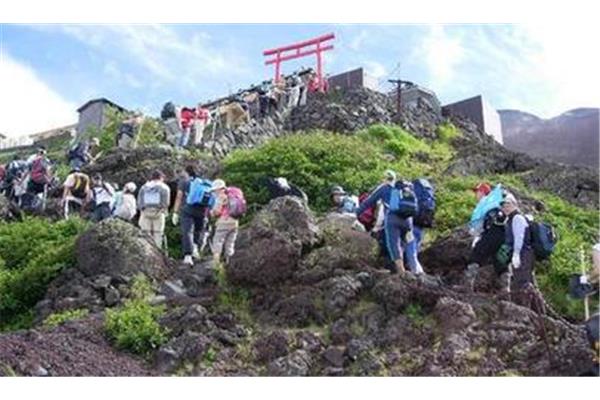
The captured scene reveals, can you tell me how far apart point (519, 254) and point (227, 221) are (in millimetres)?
4967

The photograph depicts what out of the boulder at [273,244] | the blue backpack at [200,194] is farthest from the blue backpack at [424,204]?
the blue backpack at [200,194]

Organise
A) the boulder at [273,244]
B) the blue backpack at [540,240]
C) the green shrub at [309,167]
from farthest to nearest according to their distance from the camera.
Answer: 1. the green shrub at [309,167]
2. the boulder at [273,244]
3. the blue backpack at [540,240]

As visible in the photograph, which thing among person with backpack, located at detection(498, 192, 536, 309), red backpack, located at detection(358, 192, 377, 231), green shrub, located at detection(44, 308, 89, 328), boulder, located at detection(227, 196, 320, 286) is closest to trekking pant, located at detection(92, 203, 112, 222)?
boulder, located at detection(227, 196, 320, 286)

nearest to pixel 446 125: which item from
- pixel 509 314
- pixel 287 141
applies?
pixel 287 141

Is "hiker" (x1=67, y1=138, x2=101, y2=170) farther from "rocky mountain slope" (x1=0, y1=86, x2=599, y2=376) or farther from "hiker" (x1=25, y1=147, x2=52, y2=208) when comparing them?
"rocky mountain slope" (x1=0, y1=86, x2=599, y2=376)

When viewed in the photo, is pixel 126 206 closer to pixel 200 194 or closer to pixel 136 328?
pixel 200 194

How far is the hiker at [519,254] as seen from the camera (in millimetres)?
14672

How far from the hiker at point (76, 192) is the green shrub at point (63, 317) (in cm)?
636

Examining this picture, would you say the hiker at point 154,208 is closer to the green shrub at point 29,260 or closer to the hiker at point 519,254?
the green shrub at point 29,260

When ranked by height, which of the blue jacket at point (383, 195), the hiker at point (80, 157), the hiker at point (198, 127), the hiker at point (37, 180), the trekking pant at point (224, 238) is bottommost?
the trekking pant at point (224, 238)

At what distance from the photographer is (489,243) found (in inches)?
611

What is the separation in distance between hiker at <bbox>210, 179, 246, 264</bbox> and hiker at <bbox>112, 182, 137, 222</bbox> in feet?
8.16

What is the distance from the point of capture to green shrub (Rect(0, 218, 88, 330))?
18.0 m

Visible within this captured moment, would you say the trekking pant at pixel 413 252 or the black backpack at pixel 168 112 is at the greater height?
the black backpack at pixel 168 112
